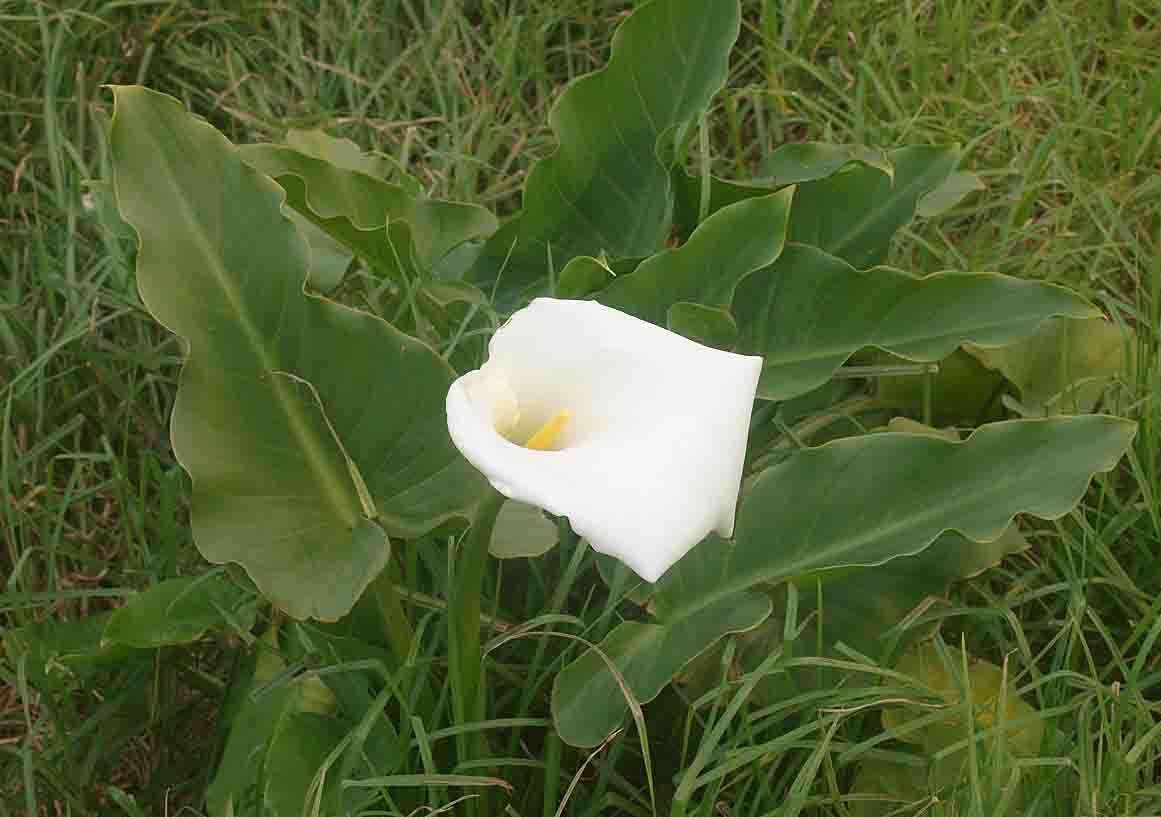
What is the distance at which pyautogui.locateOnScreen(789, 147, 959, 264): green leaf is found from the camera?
1.39 meters

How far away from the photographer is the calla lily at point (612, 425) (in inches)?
32.2

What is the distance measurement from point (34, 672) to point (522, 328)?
0.59 m

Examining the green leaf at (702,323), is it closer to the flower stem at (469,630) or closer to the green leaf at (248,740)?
the flower stem at (469,630)

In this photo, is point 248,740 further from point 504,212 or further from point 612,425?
point 504,212

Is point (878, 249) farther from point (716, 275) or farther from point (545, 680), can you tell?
point (545, 680)

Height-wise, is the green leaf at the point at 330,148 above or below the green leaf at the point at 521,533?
above

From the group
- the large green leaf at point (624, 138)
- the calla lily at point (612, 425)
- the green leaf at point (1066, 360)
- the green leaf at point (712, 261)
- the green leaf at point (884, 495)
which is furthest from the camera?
the green leaf at point (1066, 360)

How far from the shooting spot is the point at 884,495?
3.77ft

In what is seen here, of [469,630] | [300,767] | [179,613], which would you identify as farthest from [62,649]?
[469,630]

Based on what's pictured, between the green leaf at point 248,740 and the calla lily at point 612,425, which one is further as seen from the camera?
the green leaf at point 248,740

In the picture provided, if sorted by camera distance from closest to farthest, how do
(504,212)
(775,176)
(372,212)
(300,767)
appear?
(300,767)
(372,212)
(775,176)
(504,212)

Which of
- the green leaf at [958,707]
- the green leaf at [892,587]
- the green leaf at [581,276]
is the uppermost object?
the green leaf at [581,276]

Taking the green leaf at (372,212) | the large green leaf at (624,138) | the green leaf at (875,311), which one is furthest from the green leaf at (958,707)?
→ the green leaf at (372,212)

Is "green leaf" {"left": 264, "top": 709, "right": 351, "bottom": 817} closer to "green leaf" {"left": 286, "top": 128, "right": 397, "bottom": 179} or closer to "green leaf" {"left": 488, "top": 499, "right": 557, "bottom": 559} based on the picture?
"green leaf" {"left": 488, "top": 499, "right": 557, "bottom": 559}
